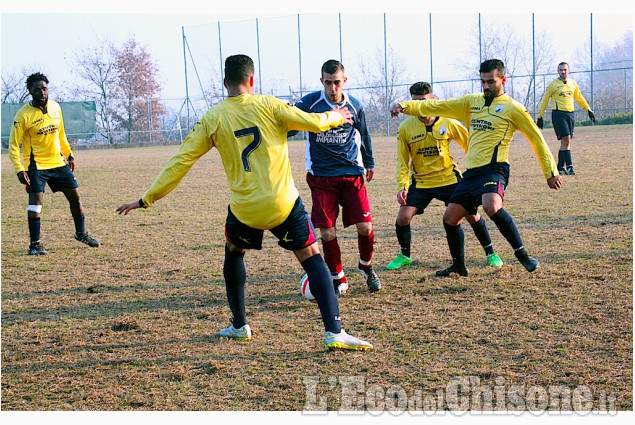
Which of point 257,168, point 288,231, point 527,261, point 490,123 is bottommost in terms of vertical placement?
point 527,261

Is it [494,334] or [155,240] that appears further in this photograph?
[155,240]

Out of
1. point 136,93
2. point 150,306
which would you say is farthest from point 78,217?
point 136,93

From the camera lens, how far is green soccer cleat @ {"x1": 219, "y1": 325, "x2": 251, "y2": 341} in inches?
198

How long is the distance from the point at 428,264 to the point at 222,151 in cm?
315

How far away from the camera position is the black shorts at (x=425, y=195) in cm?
707

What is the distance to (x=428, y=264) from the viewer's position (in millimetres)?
7168

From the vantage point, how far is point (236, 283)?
5.03 metres

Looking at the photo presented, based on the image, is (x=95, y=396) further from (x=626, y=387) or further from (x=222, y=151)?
(x=626, y=387)

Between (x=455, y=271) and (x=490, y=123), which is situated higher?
(x=490, y=123)

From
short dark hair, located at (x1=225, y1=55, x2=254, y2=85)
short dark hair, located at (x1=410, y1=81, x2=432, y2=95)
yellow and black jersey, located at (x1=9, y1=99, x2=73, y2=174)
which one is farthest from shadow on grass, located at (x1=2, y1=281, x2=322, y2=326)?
yellow and black jersey, located at (x1=9, y1=99, x2=73, y2=174)

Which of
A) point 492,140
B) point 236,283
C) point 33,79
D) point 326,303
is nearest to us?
point 326,303

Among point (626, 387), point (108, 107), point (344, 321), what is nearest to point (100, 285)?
point (344, 321)

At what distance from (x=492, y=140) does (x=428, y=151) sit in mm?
802

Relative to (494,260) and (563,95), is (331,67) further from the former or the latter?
(563,95)
